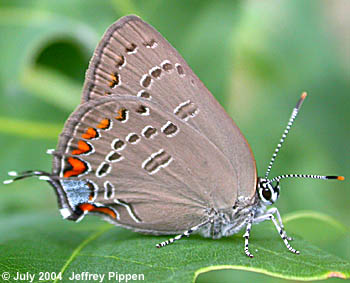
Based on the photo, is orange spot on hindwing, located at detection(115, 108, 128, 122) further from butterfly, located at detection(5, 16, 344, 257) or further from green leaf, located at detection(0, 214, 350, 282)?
green leaf, located at detection(0, 214, 350, 282)

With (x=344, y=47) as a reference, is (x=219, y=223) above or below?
below

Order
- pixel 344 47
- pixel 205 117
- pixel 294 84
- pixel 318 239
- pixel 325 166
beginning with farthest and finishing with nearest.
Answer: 1. pixel 344 47
2. pixel 294 84
3. pixel 325 166
4. pixel 318 239
5. pixel 205 117

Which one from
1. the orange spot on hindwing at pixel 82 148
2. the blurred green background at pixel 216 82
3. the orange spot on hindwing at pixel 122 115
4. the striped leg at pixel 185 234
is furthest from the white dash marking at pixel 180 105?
the blurred green background at pixel 216 82

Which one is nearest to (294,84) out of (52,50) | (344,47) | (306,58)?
(306,58)

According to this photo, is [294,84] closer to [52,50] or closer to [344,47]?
[344,47]

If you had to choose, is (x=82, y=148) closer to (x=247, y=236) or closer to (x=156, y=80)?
(x=156, y=80)
